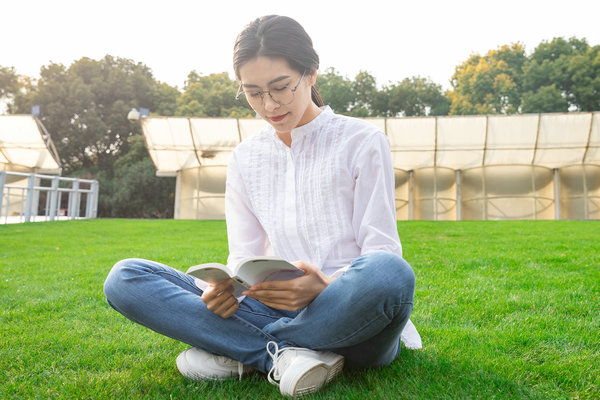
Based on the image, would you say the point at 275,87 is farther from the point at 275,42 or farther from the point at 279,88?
the point at 275,42

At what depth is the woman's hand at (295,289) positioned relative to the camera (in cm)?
175

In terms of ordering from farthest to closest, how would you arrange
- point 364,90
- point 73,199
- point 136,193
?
1. point 364,90
2. point 136,193
3. point 73,199

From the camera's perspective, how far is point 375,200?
1.96m

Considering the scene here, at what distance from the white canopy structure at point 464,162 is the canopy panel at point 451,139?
33 mm

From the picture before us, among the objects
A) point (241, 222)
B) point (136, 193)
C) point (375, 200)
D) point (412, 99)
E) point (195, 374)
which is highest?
point (412, 99)

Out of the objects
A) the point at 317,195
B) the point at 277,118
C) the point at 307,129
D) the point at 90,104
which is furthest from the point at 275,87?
the point at 90,104

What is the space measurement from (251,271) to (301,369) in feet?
1.26

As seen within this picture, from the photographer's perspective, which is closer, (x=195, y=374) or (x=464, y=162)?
(x=195, y=374)

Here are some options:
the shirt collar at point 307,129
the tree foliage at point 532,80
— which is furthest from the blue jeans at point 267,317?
the tree foliage at point 532,80

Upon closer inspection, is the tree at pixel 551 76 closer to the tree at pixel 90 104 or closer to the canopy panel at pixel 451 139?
the canopy panel at pixel 451 139

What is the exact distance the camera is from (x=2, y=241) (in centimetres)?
816

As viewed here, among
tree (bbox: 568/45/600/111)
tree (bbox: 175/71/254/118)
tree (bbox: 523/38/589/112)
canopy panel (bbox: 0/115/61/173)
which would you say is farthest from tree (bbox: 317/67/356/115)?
canopy panel (bbox: 0/115/61/173)

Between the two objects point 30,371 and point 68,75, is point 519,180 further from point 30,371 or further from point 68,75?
point 68,75

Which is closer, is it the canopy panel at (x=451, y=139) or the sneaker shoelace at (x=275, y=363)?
the sneaker shoelace at (x=275, y=363)
